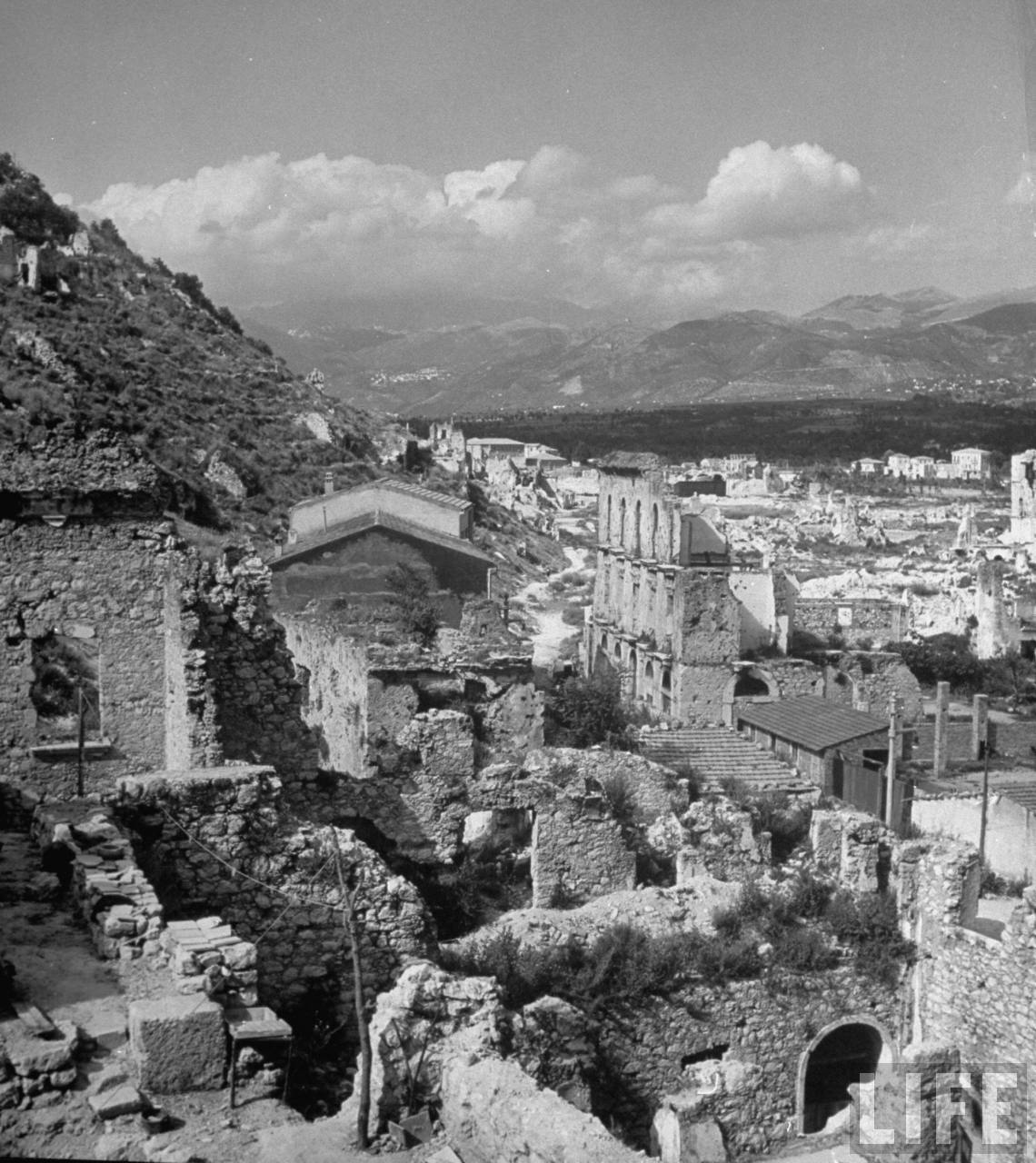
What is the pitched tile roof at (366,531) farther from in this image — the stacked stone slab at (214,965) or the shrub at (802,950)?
the stacked stone slab at (214,965)

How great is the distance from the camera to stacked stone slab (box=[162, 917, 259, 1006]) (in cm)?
679

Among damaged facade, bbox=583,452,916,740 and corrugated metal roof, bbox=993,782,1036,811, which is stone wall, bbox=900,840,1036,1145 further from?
damaged facade, bbox=583,452,916,740

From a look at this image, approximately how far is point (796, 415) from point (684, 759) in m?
183

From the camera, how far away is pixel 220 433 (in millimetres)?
45656

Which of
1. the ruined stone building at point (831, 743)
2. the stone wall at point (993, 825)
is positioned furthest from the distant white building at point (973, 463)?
the stone wall at point (993, 825)

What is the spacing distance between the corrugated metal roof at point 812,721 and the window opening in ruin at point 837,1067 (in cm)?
1145

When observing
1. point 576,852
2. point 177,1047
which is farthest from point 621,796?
point 177,1047

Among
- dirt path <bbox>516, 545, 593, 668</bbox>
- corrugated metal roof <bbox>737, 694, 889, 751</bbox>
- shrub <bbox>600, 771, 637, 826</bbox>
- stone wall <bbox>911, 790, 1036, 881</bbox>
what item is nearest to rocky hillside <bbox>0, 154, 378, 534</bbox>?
dirt path <bbox>516, 545, 593, 668</bbox>

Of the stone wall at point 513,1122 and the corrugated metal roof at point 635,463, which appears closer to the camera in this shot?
the stone wall at point 513,1122

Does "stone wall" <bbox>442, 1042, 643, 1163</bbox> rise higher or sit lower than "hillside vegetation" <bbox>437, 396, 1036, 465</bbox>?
lower

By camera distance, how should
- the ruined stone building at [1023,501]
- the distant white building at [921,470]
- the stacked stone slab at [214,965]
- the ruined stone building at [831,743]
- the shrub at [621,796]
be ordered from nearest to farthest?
the stacked stone slab at [214,965]
the shrub at [621,796]
the ruined stone building at [831,743]
the ruined stone building at [1023,501]
the distant white building at [921,470]

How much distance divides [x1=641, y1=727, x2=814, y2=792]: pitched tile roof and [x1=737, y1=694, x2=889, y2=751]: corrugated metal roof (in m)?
1.42

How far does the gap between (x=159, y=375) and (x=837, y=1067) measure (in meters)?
42.9

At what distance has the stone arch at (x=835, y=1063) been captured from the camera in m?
10.9
